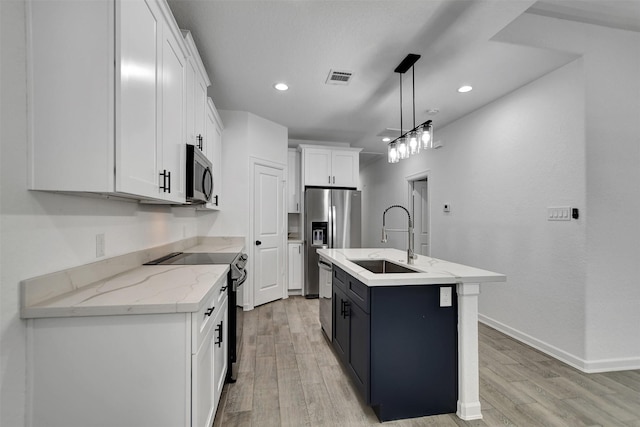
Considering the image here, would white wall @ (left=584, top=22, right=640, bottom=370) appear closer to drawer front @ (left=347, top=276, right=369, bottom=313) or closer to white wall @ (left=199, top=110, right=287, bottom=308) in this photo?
drawer front @ (left=347, top=276, right=369, bottom=313)

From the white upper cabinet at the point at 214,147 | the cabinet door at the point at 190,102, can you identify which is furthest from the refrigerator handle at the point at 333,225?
the cabinet door at the point at 190,102

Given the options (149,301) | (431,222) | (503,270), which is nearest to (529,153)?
(503,270)

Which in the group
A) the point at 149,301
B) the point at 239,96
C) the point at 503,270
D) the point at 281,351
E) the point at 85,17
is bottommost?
the point at 281,351

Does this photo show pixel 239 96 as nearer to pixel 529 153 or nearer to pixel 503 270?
pixel 529 153

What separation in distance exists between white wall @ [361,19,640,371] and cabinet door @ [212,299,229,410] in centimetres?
285

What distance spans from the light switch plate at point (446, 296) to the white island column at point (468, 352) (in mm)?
64

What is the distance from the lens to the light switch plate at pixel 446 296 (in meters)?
1.85

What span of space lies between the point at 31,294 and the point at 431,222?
4.52m

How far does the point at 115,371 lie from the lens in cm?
114

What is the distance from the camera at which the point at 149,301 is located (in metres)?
1.18

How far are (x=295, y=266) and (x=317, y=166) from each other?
67.2 inches

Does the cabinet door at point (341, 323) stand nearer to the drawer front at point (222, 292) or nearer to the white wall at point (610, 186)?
the drawer front at point (222, 292)

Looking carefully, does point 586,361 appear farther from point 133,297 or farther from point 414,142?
point 133,297

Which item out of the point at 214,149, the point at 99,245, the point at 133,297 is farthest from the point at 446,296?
the point at 214,149
